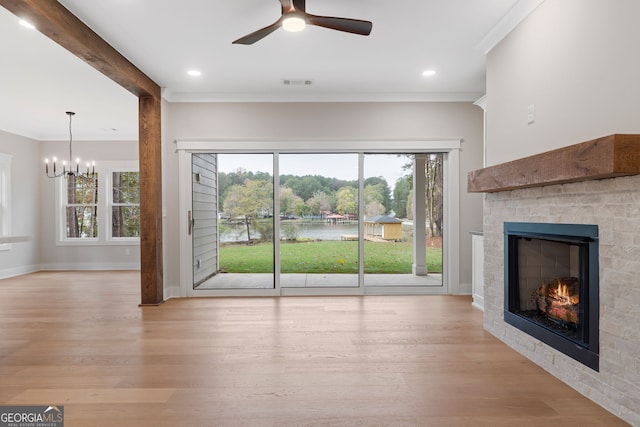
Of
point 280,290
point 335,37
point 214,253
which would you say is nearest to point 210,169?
point 214,253

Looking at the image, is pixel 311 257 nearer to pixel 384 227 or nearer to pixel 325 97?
pixel 384 227

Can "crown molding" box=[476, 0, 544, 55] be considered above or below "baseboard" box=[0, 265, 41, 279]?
above

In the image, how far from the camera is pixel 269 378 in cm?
233

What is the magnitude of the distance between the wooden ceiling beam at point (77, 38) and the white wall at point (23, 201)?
4344 mm

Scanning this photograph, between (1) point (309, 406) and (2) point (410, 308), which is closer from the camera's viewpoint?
(1) point (309, 406)

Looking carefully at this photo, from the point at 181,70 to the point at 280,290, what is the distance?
9.62ft

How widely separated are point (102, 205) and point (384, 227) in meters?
5.69

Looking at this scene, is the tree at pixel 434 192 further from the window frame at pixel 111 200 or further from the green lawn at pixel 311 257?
the window frame at pixel 111 200

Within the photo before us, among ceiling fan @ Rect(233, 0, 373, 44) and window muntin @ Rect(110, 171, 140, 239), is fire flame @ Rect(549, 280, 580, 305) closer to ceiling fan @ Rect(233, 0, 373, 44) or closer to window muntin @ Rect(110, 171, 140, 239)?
ceiling fan @ Rect(233, 0, 373, 44)

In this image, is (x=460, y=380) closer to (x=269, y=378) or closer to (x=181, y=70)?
(x=269, y=378)

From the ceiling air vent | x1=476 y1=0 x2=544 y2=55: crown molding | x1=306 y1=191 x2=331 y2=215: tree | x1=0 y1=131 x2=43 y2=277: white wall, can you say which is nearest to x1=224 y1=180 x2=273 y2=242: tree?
x1=306 y1=191 x2=331 y2=215: tree

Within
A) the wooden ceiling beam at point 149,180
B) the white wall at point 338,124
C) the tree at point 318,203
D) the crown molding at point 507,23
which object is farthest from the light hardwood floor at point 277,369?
the crown molding at point 507,23

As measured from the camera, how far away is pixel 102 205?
7.13 metres

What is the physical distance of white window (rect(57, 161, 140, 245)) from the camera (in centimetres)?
712
